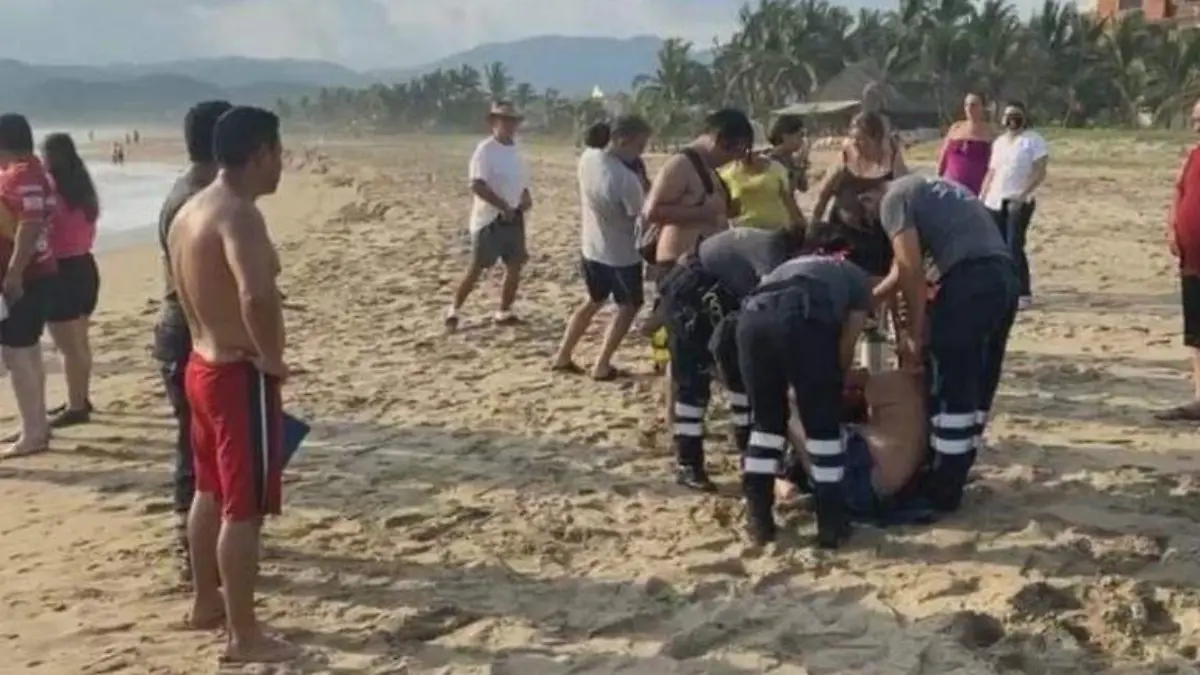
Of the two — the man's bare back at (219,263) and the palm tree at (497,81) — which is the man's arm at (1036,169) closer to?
the man's bare back at (219,263)

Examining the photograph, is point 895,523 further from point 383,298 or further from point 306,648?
point 383,298

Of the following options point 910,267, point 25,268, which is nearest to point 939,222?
point 910,267

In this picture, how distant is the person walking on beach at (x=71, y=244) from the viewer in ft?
22.7

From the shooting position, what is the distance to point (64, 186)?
7012 millimetres

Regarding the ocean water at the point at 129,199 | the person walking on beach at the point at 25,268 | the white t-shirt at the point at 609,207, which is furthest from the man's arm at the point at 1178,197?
the ocean water at the point at 129,199

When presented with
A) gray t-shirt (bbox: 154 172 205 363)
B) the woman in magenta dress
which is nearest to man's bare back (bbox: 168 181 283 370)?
gray t-shirt (bbox: 154 172 205 363)

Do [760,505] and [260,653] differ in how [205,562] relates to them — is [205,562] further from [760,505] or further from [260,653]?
[760,505]

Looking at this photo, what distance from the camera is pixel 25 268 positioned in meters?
6.63

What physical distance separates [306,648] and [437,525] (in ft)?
4.10

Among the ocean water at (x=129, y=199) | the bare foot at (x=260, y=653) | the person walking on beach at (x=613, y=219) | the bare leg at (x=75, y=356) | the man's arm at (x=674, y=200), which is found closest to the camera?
the bare foot at (x=260, y=653)

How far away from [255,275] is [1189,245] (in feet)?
15.8

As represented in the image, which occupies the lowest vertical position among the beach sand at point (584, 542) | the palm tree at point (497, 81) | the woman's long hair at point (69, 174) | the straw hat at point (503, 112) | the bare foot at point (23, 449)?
the beach sand at point (584, 542)

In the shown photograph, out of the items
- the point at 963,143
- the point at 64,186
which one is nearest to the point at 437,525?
the point at 64,186

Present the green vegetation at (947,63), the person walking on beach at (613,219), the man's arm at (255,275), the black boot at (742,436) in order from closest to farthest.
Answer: the man's arm at (255,275) < the black boot at (742,436) < the person walking on beach at (613,219) < the green vegetation at (947,63)
